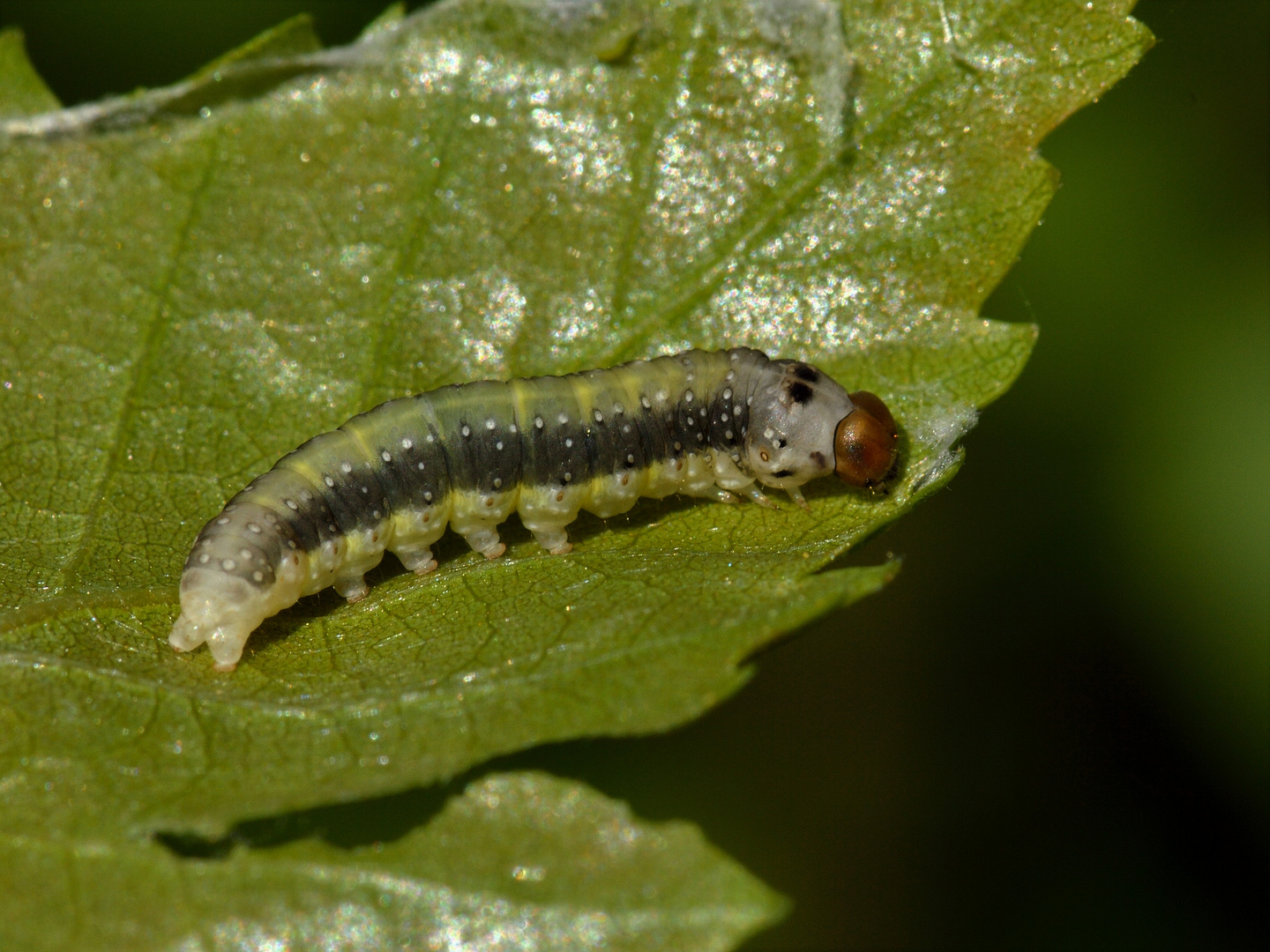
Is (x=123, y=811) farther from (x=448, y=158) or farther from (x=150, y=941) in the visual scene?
(x=448, y=158)

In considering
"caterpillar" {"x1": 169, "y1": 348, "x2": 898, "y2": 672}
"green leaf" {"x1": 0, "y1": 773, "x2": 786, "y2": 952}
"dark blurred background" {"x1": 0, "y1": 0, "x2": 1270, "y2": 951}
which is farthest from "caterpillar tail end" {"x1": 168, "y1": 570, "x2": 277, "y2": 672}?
"dark blurred background" {"x1": 0, "y1": 0, "x2": 1270, "y2": 951}

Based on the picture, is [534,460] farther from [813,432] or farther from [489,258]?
[813,432]

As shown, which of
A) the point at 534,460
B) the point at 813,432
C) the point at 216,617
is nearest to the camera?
the point at 216,617

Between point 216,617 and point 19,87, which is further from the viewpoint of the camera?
point 19,87

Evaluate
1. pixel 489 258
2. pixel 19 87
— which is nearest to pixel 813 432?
pixel 489 258

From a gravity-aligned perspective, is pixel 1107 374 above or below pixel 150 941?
above

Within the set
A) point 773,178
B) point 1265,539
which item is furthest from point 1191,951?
point 773,178

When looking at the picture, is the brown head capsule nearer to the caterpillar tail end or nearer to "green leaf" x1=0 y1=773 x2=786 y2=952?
"green leaf" x1=0 y1=773 x2=786 y2=952
